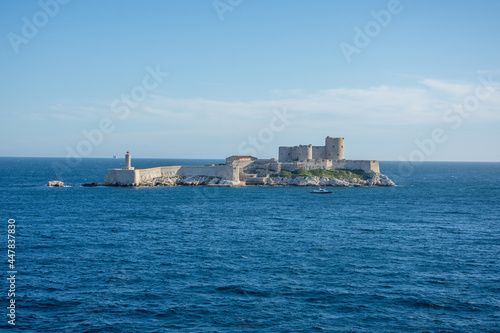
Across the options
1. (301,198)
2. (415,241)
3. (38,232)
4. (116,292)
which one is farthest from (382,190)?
(116,292)

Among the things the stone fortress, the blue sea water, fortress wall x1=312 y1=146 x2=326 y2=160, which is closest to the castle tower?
the stone fortress

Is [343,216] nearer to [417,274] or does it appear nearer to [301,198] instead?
[301,198]

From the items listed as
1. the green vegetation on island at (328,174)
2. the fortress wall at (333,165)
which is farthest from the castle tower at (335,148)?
the green vegetation on island at (328,174)

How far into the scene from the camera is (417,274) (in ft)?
82.9

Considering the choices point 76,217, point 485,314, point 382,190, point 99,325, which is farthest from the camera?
point 382,190

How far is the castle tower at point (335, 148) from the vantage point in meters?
89.9

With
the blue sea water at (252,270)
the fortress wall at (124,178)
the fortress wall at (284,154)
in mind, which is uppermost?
the fortress wall at (284,154)

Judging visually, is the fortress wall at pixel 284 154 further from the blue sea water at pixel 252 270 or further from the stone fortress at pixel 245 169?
the blue sea water at pixel 252 270

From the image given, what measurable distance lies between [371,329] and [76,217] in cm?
3287

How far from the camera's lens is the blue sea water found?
1916cm

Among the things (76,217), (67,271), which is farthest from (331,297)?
(76,217)

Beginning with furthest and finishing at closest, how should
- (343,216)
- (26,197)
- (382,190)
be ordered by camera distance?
(382,190) < (26,197) < (343,216)

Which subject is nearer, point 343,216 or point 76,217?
point 76,217

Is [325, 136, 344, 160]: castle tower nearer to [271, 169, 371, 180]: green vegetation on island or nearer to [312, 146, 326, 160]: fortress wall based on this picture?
[312, 146, 326, 160]: fortress wall
